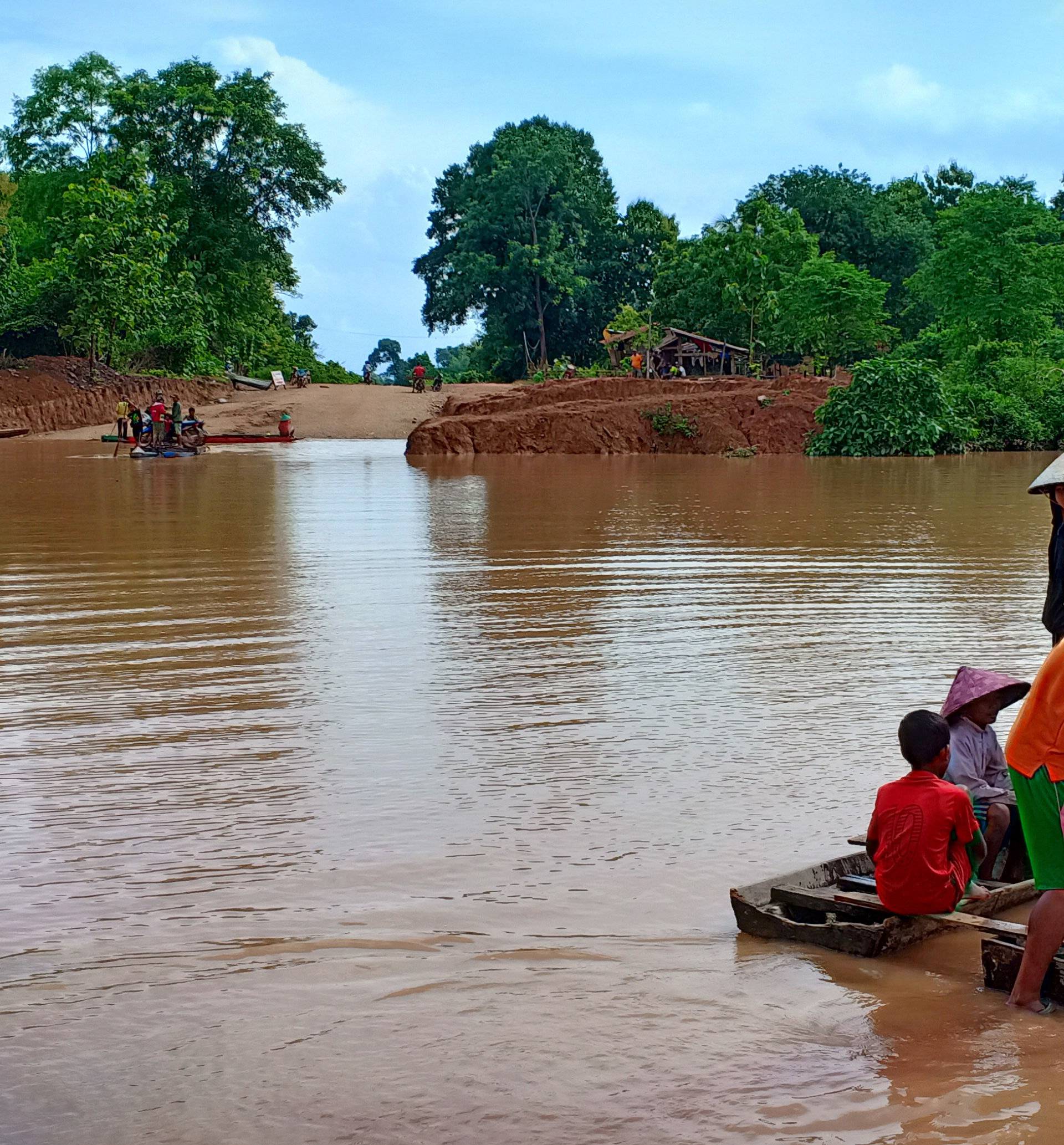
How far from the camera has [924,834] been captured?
14.9 ft

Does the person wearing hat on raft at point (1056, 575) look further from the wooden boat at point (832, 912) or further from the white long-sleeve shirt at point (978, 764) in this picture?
the wooden boat at point (832, 912)

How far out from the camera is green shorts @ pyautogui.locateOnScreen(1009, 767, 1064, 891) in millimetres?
3912

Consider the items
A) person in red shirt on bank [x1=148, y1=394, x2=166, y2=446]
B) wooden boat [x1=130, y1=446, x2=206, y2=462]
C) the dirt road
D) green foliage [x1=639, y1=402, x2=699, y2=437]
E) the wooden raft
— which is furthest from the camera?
the dirt road

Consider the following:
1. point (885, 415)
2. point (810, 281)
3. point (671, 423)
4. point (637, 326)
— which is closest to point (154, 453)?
point (671, 423)

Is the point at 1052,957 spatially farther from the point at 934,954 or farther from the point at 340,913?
the point at 340,913

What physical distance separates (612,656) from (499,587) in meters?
3.48

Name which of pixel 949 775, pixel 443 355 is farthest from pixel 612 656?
pixel 443 355

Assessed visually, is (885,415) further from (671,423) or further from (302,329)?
(302,329)

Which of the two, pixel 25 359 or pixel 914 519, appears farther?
pixel 25 359

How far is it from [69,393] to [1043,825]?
5063 centimetres

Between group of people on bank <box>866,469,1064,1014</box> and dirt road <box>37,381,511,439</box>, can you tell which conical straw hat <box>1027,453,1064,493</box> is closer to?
group of people on bank <box>866,469,1064,1014</box>

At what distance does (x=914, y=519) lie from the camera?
1925 centimetres

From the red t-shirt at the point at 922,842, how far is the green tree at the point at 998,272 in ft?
158

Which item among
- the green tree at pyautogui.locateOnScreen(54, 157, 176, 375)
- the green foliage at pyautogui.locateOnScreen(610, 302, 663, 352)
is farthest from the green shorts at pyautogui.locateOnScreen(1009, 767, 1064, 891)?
the green tree at pyautogui.locateOnScreen(54, 157, 176, 375)
